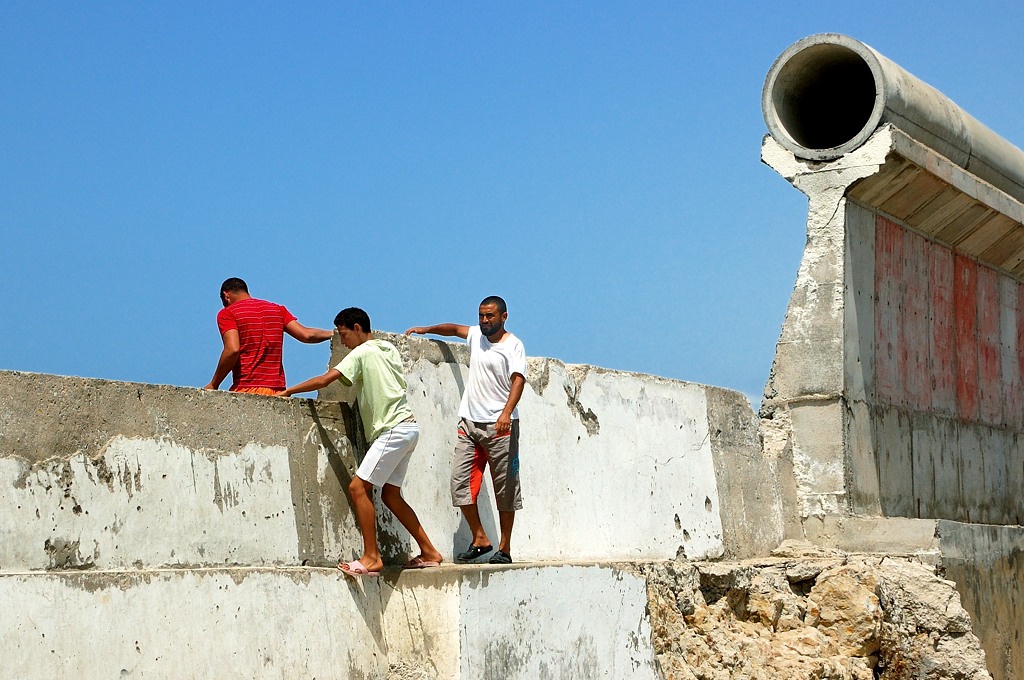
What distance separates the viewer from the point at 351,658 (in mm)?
6090

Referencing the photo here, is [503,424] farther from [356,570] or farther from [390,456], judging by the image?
[356,570]

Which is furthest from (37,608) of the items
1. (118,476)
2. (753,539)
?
(753,539)

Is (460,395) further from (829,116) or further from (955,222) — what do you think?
(955,222)

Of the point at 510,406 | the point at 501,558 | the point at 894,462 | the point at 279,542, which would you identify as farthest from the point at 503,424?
the point at 894,462

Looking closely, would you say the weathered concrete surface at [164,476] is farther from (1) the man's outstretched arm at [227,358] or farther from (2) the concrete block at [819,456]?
(2) the concrete block at [819,456]

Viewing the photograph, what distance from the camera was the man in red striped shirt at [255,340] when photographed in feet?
22.4

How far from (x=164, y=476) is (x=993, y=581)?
6485 millimetres

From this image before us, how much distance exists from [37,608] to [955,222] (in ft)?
25.9

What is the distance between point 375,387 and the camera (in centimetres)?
648

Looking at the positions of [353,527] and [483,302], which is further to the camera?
[483,302]

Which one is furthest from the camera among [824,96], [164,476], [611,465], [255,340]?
[824,96]

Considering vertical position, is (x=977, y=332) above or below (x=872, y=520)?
above

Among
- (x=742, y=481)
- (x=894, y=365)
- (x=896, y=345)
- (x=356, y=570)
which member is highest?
(x=896, y=345)

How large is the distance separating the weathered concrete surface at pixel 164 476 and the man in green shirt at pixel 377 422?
172 millimetres
